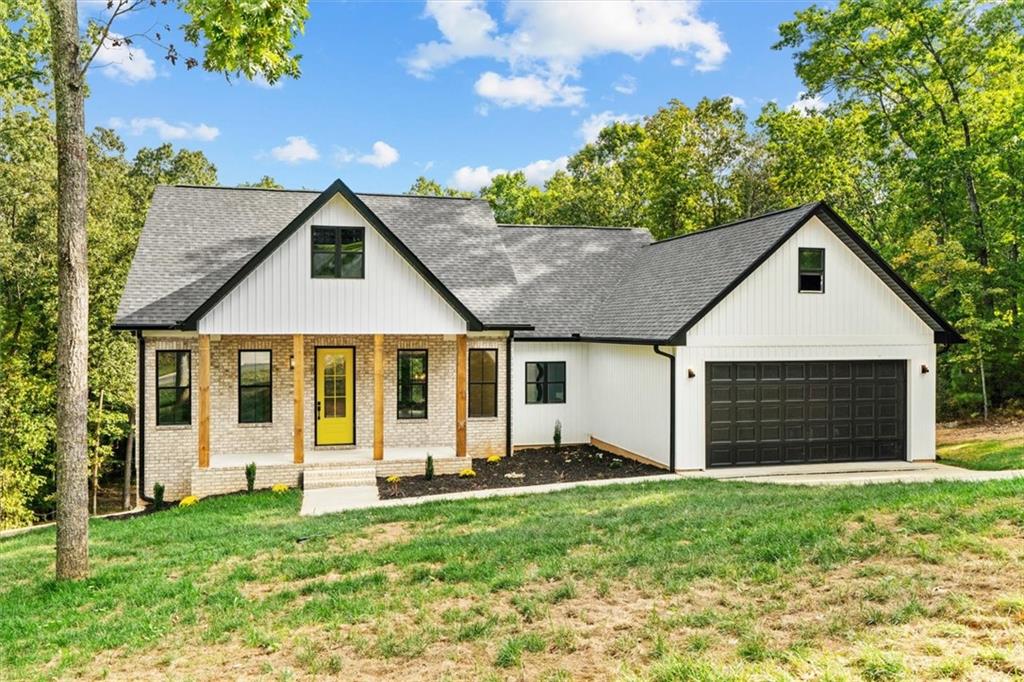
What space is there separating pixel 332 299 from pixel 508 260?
252 inches

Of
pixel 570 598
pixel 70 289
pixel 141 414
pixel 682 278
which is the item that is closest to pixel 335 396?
pixel 141 414

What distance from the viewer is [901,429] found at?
16.1 m

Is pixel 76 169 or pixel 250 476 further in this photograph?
pixel 250 476

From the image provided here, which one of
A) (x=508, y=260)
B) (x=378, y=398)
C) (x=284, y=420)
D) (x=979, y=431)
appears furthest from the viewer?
(x=508, y=260)

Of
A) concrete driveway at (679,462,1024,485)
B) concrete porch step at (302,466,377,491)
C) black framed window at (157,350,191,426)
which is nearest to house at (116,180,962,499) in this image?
black framed window at (157,350,191,426)

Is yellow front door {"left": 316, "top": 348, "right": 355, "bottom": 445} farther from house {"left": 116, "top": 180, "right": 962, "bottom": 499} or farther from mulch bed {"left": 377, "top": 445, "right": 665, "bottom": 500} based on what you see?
mulch bed {"left": 377, "top": 445, "right": 665, "bottom": 500}

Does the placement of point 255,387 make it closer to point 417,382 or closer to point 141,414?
point 141,414

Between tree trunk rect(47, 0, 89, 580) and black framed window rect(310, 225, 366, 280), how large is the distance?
22.9 ft

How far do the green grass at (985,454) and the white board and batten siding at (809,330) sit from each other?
0.74 meters

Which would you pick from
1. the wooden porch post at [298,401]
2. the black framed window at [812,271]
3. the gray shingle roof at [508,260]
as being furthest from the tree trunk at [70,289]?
the black framed window at [812,271]

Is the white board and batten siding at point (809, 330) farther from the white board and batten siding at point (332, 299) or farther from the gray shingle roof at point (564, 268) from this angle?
the white board and batten siding at point (332, 299)

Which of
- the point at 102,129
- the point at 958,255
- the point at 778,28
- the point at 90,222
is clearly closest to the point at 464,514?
the point at 958,255

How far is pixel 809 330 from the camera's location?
15453mm

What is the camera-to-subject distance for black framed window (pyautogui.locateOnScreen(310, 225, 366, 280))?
14.8m
